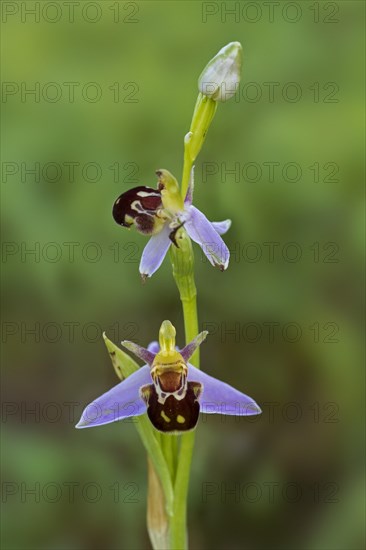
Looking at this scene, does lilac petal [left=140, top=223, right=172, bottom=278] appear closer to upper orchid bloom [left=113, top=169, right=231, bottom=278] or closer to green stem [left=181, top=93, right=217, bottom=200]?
upper orchid bloom [left=113, top=169, right=231, bottom=278]

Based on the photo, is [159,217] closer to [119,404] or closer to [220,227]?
[220,227]

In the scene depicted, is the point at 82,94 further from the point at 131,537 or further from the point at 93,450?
the point at 131,537

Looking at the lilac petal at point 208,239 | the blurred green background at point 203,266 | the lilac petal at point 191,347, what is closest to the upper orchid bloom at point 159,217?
the lilac petal at point 208,239

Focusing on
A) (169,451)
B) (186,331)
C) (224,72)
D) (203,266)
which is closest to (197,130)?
(224,72)

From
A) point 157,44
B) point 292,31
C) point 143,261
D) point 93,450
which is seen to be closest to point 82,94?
point 157,44

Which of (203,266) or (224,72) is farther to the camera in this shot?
(203,266)

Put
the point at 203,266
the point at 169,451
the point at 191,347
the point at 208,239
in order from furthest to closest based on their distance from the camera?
the point at 203,266 → the point at 169,451 → the point at 191,347 → the point at 208,239

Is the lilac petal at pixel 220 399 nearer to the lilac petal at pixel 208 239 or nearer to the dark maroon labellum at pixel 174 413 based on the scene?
the dark maroon labellum at pixel 174 413

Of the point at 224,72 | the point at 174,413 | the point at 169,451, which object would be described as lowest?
the point at 169,451
